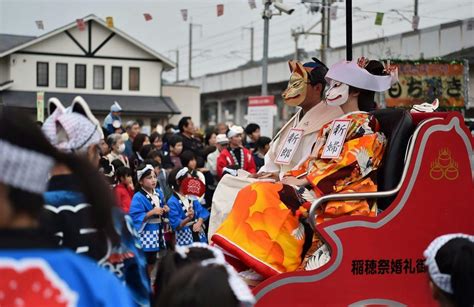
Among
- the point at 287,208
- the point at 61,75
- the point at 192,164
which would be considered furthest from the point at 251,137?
the point at 61,75

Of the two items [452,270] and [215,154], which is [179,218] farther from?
[452,270]

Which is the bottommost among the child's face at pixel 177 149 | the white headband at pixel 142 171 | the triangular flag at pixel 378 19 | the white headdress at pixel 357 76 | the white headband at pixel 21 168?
the white headband at pixel 142 171

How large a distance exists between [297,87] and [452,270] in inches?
128

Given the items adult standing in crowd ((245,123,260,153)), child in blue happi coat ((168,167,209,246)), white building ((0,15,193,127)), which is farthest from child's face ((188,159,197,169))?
white building ((0,15,193,127))

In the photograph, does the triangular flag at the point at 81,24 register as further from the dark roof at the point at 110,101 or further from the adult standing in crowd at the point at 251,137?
the adult standing in crowd at the point at 251,137

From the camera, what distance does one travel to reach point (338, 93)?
5.12m

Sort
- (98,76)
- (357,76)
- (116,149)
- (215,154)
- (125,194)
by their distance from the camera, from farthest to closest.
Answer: (98,76) → (215,154) → (116,149) → (125,194) → (357,76)

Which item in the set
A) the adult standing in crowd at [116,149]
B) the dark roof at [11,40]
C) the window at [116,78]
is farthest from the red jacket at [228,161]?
the window at [116,78]

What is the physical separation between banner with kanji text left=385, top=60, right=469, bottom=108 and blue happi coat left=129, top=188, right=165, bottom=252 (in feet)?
27.5

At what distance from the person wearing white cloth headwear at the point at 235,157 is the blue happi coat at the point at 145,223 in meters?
2.42

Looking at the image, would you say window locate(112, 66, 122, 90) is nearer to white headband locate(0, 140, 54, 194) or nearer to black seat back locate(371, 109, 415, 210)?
black seat back locate(371, 109, 415, 210)

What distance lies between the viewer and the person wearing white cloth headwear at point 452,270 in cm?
231

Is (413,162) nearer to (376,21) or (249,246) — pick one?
(249,246)

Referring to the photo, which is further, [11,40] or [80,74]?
[11,40]
